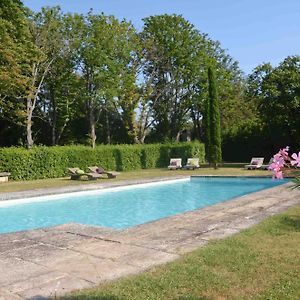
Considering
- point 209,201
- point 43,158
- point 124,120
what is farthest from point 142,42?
point 209,201

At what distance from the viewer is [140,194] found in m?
16.8

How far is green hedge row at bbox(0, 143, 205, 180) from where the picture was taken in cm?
2077

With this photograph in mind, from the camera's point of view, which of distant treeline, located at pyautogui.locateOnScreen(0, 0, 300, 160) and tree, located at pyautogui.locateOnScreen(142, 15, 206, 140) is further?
tree, located at pyautogui.locateOnScreen(142, 15, 206, 140)

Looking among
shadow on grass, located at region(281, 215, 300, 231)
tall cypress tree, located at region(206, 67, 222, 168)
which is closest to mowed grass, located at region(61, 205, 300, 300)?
shadow on grass, located at region(281, 215, 300, 231)

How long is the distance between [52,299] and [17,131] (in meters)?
30.3

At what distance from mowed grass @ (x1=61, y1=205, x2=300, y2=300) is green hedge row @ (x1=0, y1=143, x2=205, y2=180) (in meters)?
16.6

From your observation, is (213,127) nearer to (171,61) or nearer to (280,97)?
(280,97)

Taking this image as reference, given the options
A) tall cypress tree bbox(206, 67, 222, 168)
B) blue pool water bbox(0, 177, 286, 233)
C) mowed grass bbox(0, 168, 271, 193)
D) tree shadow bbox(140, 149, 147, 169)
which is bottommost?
blue pool water bbox(0, 177, 286, 233)

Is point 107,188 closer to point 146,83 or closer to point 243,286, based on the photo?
point 243,286

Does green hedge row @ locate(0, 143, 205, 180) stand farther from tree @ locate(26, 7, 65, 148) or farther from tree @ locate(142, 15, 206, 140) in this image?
tree @ locate(142, 15, 206, 140)

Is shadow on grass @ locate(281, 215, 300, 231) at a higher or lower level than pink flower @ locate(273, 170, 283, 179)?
lower

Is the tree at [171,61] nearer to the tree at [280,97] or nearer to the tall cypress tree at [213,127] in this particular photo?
the tree at [280,97]

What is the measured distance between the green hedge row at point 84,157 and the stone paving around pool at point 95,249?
1370 cm

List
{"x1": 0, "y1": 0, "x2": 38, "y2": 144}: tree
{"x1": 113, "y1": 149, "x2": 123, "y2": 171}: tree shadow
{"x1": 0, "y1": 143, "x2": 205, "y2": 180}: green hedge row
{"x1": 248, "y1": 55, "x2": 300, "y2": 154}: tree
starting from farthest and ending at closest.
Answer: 1. {"x1": 113, "y1": 149, "x2": 123, "y2": 171}: tree shadow
2. {"x1": 248, "y1": 55, "x2": 300, "y2": 154}: tree
3. {"x1": 0, "y1": 0, "x2": 38, "y2": 144}: tree
4. {"x1": 0, "y1": 143, "x2": 205, "y2": 180}: green hedge row
